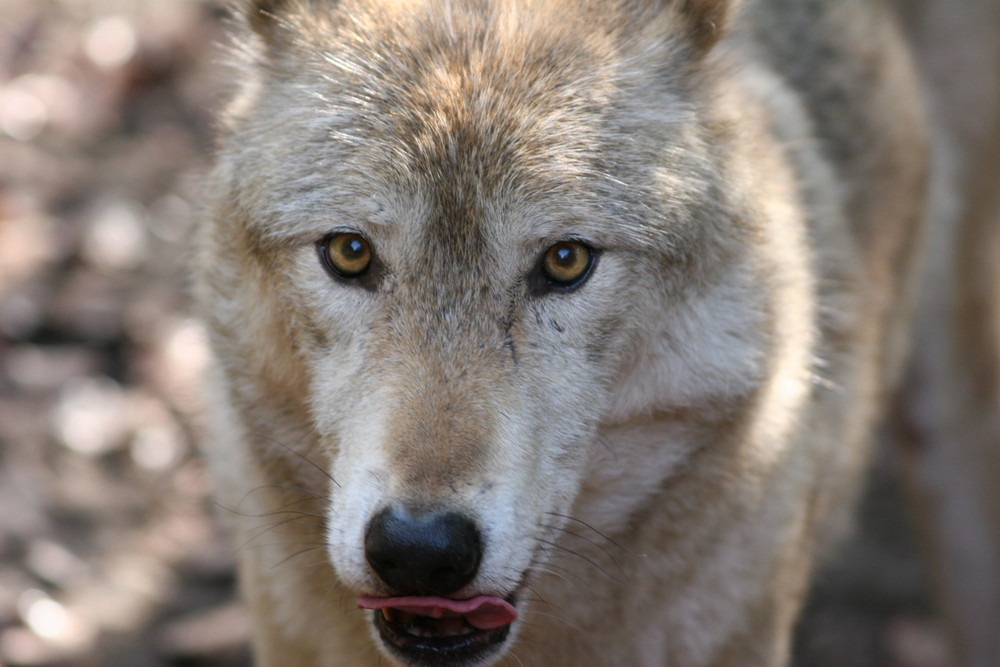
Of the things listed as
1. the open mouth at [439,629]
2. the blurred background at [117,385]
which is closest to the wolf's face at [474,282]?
the open mouth at [439,629]

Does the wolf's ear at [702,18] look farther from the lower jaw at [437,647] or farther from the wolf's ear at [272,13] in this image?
the lower jaw at [437,647]

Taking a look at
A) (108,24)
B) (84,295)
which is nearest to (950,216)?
(84,295)

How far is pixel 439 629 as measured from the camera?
2238mm

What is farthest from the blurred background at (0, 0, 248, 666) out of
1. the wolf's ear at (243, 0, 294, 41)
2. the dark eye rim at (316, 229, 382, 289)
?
the dark eye rim at (316, 229, 382, 289)

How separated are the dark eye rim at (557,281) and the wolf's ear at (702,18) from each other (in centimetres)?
64

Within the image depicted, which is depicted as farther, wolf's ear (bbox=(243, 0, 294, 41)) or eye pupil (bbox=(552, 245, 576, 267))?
wolf's ear (bbox=(243, 0, 294, 41))

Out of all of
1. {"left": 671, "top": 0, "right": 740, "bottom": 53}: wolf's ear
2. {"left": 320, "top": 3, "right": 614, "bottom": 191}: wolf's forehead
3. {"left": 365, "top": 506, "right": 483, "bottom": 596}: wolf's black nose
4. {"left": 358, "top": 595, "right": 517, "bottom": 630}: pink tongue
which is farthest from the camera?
{"left": 671, "top": 0, "right": 740, "bottom": 53}: wolf's ear

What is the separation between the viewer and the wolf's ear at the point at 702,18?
2.67 meters

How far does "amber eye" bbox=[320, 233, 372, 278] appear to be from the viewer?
7.79 feet

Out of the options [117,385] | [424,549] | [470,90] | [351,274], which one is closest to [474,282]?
[351,274]

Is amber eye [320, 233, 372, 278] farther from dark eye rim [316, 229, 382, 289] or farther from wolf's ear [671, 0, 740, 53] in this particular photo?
wolf's ear [671, 0, 740, 53]

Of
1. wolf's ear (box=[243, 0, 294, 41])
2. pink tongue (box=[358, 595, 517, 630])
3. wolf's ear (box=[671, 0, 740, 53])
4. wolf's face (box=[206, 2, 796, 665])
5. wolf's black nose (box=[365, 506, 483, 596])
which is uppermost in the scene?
wolf's ear (box=[671, 0, 740, 53])

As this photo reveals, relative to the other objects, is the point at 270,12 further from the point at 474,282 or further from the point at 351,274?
the point at 474,282

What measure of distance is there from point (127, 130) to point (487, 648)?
4373 mm
